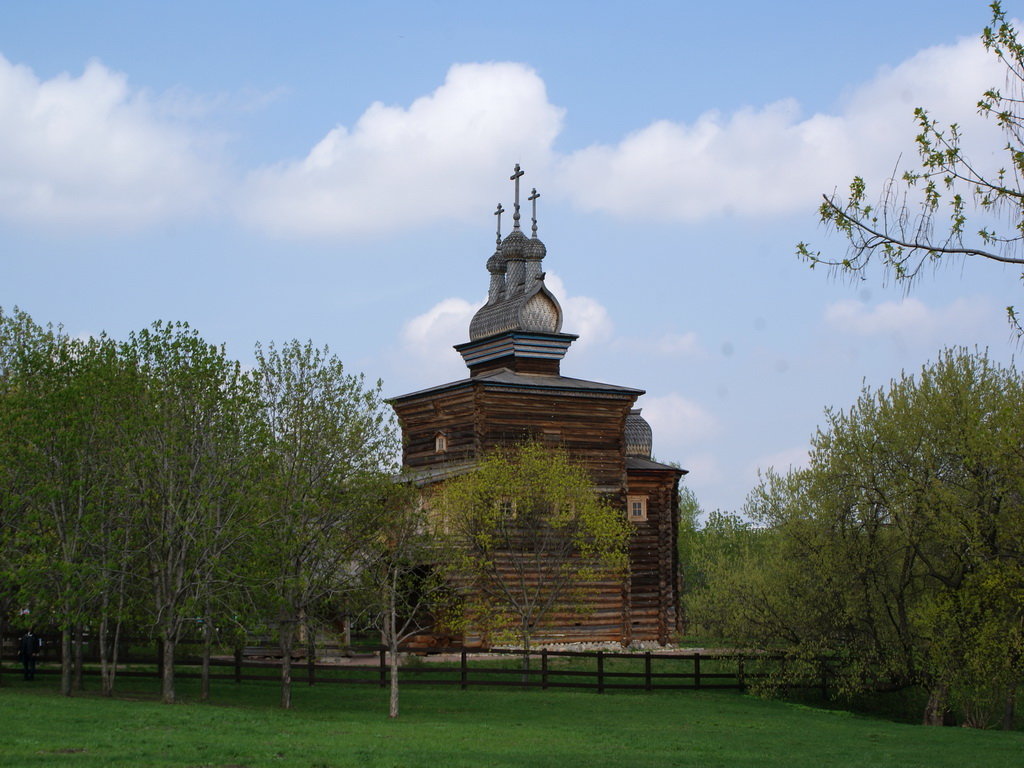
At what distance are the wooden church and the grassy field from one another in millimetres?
11908

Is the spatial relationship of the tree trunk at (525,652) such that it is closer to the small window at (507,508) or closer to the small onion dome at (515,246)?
the small window at (507,508)

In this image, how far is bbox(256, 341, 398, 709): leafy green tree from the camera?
100ft

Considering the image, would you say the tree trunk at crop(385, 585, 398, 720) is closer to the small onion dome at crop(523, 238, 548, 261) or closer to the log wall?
the log wall

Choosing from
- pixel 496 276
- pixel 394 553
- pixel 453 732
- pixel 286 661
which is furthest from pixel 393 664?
pixel 496 276

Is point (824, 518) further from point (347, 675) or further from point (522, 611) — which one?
point (347, 675)

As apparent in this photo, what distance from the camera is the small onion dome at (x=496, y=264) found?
56.8 meters

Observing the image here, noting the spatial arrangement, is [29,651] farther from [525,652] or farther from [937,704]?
[937,704]

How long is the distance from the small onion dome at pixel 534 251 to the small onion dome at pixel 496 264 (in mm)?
1371

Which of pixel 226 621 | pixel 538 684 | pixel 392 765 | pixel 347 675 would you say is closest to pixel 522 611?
pixel 538 684

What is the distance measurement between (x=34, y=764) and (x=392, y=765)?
17.0 feet

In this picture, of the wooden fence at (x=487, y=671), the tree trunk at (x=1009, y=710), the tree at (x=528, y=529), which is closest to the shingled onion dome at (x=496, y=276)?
the tree at (x=528, y=529)

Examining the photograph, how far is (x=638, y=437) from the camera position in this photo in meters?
60.7

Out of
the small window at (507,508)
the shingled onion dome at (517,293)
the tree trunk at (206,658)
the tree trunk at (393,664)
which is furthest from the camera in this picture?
the shingled onion dome at (517,293)

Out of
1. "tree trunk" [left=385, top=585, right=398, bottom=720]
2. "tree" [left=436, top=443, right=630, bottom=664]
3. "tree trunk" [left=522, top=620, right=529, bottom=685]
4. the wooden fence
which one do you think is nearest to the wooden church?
"tree" [left=436, top=443, right=630, bottom=664]
